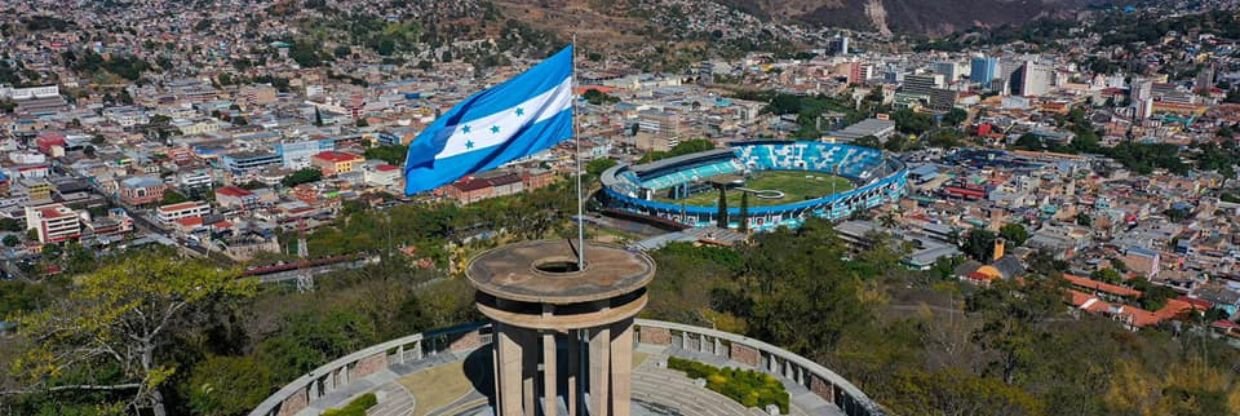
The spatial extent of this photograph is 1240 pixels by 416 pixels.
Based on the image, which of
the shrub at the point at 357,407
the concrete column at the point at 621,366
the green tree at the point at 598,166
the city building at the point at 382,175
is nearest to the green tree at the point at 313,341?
the shrub at the point at 357,407

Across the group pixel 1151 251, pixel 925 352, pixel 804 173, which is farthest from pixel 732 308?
pixel 804 173

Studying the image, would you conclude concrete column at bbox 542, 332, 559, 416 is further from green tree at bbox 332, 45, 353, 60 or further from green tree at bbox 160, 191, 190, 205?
green tree at bbox 332, 45, 353, 60

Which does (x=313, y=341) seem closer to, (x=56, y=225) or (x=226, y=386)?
(x=226, y=386)

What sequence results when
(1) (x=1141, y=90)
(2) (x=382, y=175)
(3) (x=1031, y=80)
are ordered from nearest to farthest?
(2) (x=382, y=175)
(1) (x=1141, y=90)
(3) (x=1031, y=80)

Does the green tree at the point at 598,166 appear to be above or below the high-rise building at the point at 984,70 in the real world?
below

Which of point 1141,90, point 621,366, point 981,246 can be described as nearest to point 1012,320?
point 621,366

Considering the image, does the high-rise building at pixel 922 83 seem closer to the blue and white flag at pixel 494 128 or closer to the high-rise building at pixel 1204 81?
the high-rise building at pixel 1204 81
